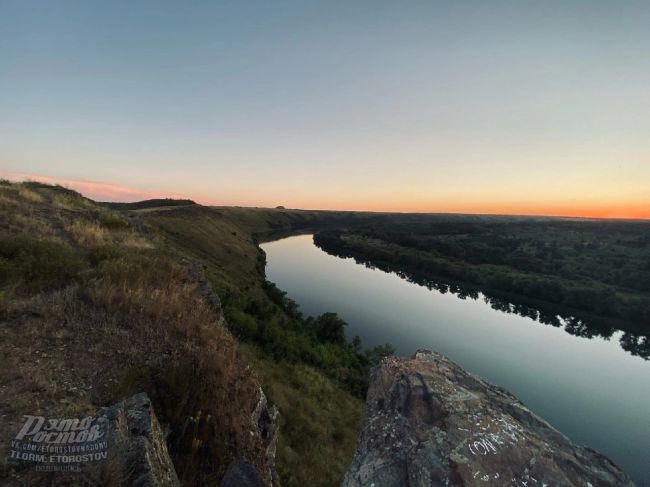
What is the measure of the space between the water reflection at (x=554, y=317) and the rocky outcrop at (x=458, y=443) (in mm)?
49576

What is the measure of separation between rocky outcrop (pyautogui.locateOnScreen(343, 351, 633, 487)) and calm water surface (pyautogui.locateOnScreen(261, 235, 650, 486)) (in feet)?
76.9

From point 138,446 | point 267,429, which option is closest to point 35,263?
point 138,446

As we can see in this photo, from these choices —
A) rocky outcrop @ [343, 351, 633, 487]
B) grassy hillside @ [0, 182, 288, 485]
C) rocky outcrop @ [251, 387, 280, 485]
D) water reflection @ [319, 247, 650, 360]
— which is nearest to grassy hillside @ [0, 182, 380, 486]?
grassy hillside @ [0, 182, 288, 485]

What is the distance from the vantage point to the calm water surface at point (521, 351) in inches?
1007

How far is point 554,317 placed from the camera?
5450 cm

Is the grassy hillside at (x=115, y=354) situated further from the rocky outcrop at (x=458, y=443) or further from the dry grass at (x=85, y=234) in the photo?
the rocky outcrop at (x=458, y=443)

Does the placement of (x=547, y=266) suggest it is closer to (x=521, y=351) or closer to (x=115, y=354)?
(x=521, y=351)

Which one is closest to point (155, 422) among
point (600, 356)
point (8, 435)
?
point (8, 435)

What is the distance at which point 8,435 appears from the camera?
13.9 feet

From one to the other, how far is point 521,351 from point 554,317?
66.5ft

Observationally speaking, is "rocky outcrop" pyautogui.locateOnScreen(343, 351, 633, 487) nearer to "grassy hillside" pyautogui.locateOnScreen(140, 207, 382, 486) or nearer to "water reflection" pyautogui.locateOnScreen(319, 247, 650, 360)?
"grassy hillside" pyautogui.locateOnScreen(140, 207, 382, 486)

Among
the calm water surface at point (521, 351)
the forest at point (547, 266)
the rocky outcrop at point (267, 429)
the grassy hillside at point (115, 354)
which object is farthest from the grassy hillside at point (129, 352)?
the forest at point (547, 266)

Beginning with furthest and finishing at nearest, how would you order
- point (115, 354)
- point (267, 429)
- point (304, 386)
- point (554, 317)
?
point (554, 317) → point (304, 386) → point (267, 429) → point (115, 354)

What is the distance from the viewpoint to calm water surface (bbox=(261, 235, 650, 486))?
25.6m
